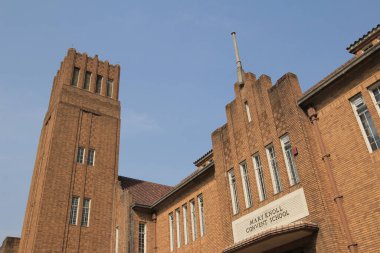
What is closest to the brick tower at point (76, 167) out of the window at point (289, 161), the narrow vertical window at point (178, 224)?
the narrow vertical window at point (178, 224)

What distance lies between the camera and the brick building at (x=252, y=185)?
12.1 m

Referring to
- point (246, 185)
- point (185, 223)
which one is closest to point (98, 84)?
point (185, 223)

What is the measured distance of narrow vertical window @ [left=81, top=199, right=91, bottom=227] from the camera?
25.5 metres

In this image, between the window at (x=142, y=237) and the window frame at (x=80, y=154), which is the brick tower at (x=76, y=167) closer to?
the window frame at (x=80, y=154)

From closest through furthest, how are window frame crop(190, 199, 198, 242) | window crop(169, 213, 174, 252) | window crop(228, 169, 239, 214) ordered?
window crop(228, 169, 239, 214) < window frame crop(190, 199, 198, 242) < window crop(169, 213, 174, 252)

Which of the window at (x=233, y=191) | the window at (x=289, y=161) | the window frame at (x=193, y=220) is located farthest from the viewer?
the window frame at (x=193, y=220)

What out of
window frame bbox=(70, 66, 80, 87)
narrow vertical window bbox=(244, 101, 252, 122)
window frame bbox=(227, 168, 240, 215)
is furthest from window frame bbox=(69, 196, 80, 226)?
narrow vertical window bbox=(244, 101, 252, 122)

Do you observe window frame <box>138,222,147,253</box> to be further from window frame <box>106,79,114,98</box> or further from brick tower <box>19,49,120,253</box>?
window frame <box>106,79,114,98</box>

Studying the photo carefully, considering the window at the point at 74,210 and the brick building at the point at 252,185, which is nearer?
the brick building at the point at 252,185

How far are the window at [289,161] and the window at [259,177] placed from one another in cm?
132

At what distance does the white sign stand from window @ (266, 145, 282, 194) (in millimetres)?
607

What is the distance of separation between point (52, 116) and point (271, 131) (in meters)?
19.3

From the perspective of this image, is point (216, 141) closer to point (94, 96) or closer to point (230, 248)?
point (230, 248)

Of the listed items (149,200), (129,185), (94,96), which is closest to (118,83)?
(94,96)
